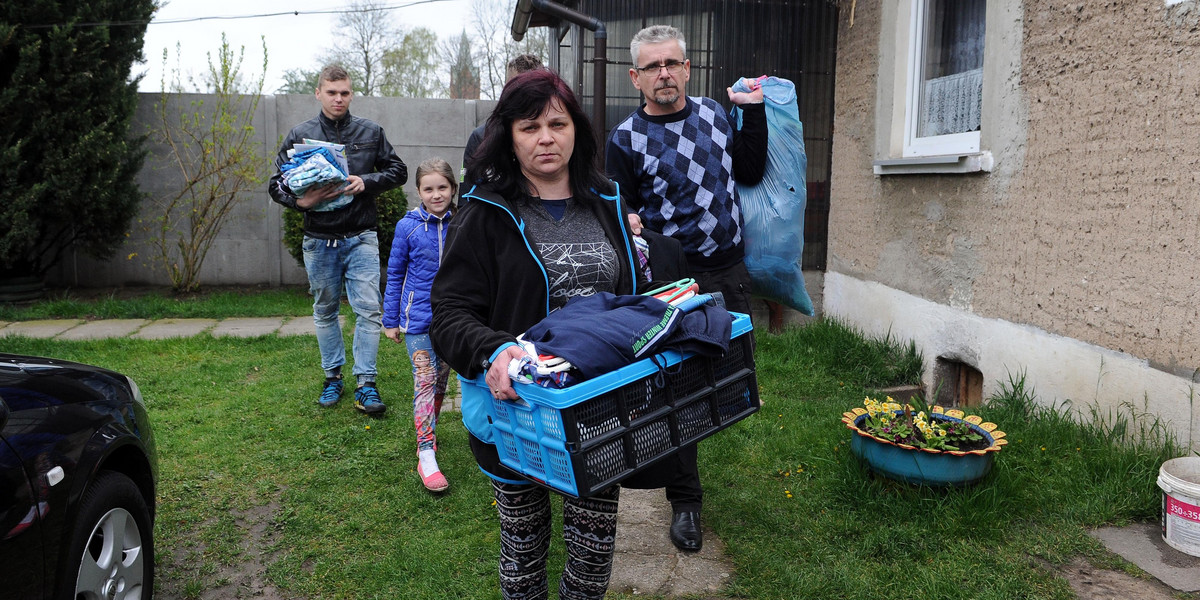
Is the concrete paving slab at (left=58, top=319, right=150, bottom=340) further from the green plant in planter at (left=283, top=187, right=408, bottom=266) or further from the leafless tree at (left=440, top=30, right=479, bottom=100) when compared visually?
the leafless tree at (left=440, top=30, right=479, bottom=100)

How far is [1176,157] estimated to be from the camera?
353 cm

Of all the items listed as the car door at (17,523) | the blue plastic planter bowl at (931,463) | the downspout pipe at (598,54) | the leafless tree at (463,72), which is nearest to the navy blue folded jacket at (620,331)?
the car door at (17,523)

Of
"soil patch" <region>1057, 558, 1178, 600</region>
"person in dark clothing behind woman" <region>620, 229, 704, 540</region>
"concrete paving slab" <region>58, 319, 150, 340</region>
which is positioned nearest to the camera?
"person in dark clothing behind woman" <region>620, 229, 704, 540</region>

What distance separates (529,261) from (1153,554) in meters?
2.70

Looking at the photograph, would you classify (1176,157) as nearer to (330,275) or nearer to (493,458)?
(493,458)

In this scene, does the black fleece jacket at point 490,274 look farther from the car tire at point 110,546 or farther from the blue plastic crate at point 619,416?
the car tire at point 110,546

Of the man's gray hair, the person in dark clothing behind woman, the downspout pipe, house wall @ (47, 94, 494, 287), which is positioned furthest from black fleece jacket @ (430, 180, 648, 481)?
house wall @ (47, 94, 494, 287)

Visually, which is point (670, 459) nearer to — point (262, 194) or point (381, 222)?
point (381, 222)

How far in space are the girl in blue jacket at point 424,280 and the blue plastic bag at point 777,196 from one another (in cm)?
152

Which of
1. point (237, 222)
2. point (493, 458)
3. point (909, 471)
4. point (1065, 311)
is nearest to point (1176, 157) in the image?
point (1065, 311)

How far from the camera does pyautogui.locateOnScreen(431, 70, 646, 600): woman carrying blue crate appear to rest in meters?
2.15

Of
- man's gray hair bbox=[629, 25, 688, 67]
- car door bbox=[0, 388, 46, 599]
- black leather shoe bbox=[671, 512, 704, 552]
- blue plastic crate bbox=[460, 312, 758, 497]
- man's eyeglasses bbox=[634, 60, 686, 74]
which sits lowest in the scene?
black leather shoe bbox=[671, 512, 704, 552]

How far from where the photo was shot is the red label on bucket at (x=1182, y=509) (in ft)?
9.89

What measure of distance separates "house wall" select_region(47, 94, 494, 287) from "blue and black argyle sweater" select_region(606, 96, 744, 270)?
6.68 m
